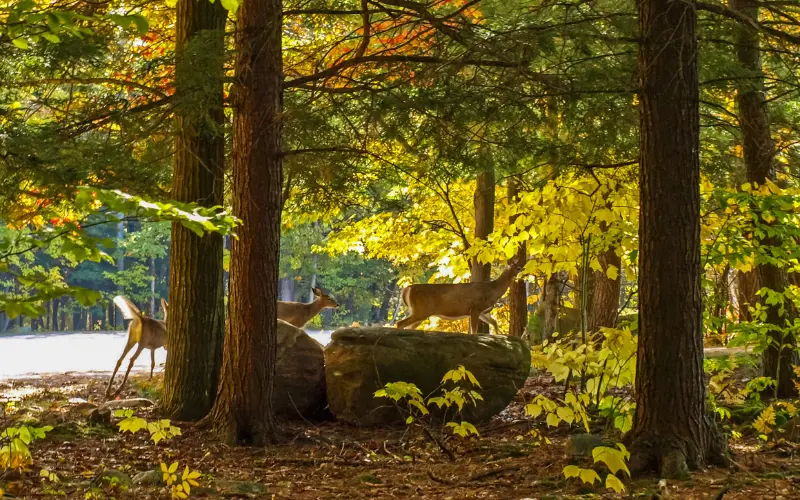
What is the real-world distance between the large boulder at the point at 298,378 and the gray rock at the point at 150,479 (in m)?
3.90

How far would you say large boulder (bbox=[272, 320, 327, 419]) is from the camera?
10414 millimetres

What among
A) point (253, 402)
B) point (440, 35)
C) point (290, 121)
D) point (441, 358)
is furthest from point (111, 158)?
point (441, 358)

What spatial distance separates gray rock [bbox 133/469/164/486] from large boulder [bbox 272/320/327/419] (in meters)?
3.90

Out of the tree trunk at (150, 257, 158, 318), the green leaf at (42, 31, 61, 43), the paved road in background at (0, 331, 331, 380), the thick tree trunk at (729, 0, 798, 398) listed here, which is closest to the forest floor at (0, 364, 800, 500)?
the thick tree trunk at (729, 0, 798, 398)

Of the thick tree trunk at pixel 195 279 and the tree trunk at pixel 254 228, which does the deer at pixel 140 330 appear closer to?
the thick tree trunk at pixel 195 279

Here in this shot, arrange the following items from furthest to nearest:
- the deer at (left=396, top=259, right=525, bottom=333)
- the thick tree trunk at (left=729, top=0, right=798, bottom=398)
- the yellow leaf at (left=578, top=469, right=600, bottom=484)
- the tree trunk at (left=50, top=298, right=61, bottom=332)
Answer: the tree trunk at (left=50, top=298, right=61, bottom=332)
the deer at (left=396, top=259, right=525, bottom=333)
the thick tree trunk at (left=729, top=0, right=798, bottom=398)
the yellow leaf at (left=578, top=469, right=600, bottom=484)

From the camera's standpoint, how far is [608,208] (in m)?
8.60

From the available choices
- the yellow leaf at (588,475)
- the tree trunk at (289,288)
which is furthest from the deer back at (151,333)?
the tree trunk at (289,288)

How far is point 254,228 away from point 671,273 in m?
3.93

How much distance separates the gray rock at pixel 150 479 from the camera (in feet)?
20.3

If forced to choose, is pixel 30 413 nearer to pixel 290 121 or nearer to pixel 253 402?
pixel 253 402

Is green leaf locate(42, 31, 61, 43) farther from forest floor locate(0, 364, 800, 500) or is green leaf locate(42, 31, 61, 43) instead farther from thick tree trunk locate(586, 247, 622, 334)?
thick tree trunk locate(586, 247, 622, 334)

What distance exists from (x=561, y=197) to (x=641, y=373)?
9.28 ft

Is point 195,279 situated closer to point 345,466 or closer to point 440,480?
point 345,466
